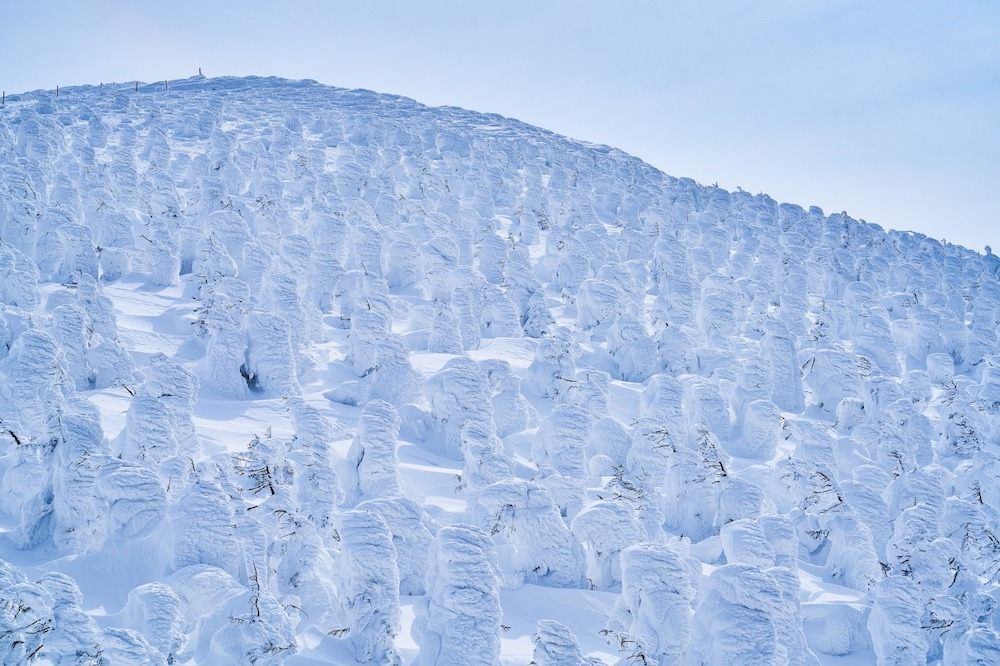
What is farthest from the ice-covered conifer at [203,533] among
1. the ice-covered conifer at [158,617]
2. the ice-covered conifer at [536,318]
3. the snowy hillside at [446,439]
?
the ice-covered conifer at [536,318]

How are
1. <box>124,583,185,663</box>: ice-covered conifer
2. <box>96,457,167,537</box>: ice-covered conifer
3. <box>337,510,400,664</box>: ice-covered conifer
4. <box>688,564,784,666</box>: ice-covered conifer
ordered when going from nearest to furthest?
<box>124,583,185,663</box>: ice-covered conifer, <box>337,510,400,664</box>: ice-covered conifer, <box>688,564,784,666</box>: ice-covered conifer, <box>96,457,167,537</box>: ice-covered conifer

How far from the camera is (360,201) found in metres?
15.3

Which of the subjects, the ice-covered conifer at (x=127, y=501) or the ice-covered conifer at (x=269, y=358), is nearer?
the ice-covered conifer at (x=127, y=501)

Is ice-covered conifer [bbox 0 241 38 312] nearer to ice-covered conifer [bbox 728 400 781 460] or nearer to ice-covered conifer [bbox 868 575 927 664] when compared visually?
ice-covered conifer [bbox 728 400 781 460]

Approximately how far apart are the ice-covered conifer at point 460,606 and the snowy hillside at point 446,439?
0.02 metres

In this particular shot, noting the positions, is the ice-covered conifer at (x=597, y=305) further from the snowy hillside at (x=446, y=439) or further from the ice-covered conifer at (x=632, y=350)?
the ice-covered conifer at (x=632, y=350)

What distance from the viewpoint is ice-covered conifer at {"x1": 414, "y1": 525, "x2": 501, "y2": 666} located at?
4.82m

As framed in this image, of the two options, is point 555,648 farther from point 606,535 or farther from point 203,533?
point 203,533

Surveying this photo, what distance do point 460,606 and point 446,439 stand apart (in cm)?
339

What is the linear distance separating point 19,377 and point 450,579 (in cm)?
402

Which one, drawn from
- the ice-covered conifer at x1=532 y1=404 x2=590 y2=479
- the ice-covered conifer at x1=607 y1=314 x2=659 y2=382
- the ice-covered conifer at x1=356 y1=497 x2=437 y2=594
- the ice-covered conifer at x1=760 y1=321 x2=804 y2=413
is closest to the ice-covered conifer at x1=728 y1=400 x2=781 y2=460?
the ice-covered conifer at x1=760 y1=321 x2=804 y2=413

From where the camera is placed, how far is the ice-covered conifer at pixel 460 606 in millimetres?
4816

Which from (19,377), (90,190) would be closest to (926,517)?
(19,377)

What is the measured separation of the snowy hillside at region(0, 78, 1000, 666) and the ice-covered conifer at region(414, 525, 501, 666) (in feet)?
0.06
